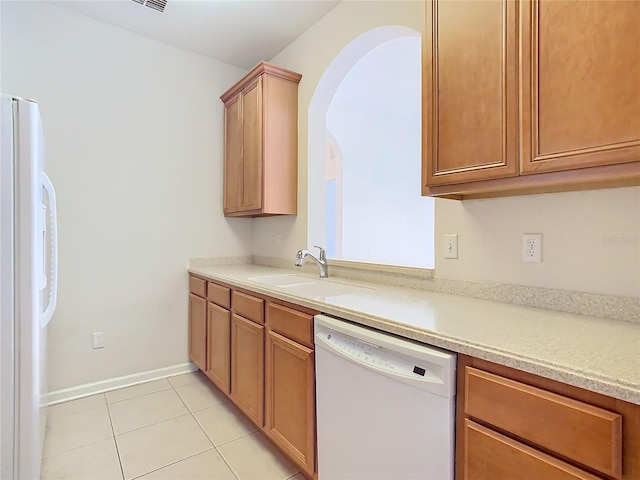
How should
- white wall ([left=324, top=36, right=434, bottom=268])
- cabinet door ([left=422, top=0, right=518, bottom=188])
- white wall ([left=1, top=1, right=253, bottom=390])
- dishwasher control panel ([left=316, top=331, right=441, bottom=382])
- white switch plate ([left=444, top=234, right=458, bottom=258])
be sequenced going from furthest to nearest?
white wall ([left=324, top=36, right=434, bottom=268]), white wall ([left=1, top=1, right=253, bottom=390]), white switch plate ([left=444, top=234, right=458, bottom=258]), cabinet door ([left=422, top=0, right=518, bottom=188]), dishwasher control panel ([left=316, top=331, right=441, bottom=382])

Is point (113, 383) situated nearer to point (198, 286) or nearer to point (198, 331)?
point (198, 331)

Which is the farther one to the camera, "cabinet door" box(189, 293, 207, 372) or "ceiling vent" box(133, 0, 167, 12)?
"cabinet door" box(189, 293, 207, 372)

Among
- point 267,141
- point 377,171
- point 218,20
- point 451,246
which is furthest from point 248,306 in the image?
point 377,171

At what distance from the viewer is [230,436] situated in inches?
80.4

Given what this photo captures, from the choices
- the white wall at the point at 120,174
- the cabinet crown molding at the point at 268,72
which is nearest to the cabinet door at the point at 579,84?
the cabinet crown molding at the point at 268,72

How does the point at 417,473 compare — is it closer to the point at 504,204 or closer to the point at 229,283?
the point at 504,204

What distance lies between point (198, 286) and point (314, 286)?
1.22 m

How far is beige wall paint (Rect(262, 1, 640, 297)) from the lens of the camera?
1182mm

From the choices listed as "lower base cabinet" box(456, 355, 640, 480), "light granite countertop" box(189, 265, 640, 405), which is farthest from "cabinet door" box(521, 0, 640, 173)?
"lower base cabinet" box(456, 355, 640, 480)

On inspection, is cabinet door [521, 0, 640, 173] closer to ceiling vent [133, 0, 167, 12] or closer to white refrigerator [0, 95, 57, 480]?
white refrigerator [0, 95, 57, 480]

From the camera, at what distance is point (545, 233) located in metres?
1.37

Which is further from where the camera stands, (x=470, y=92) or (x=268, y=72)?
(x=268, y=72)

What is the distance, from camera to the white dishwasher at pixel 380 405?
1.00 meters

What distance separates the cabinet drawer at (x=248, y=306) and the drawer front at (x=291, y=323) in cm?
10
